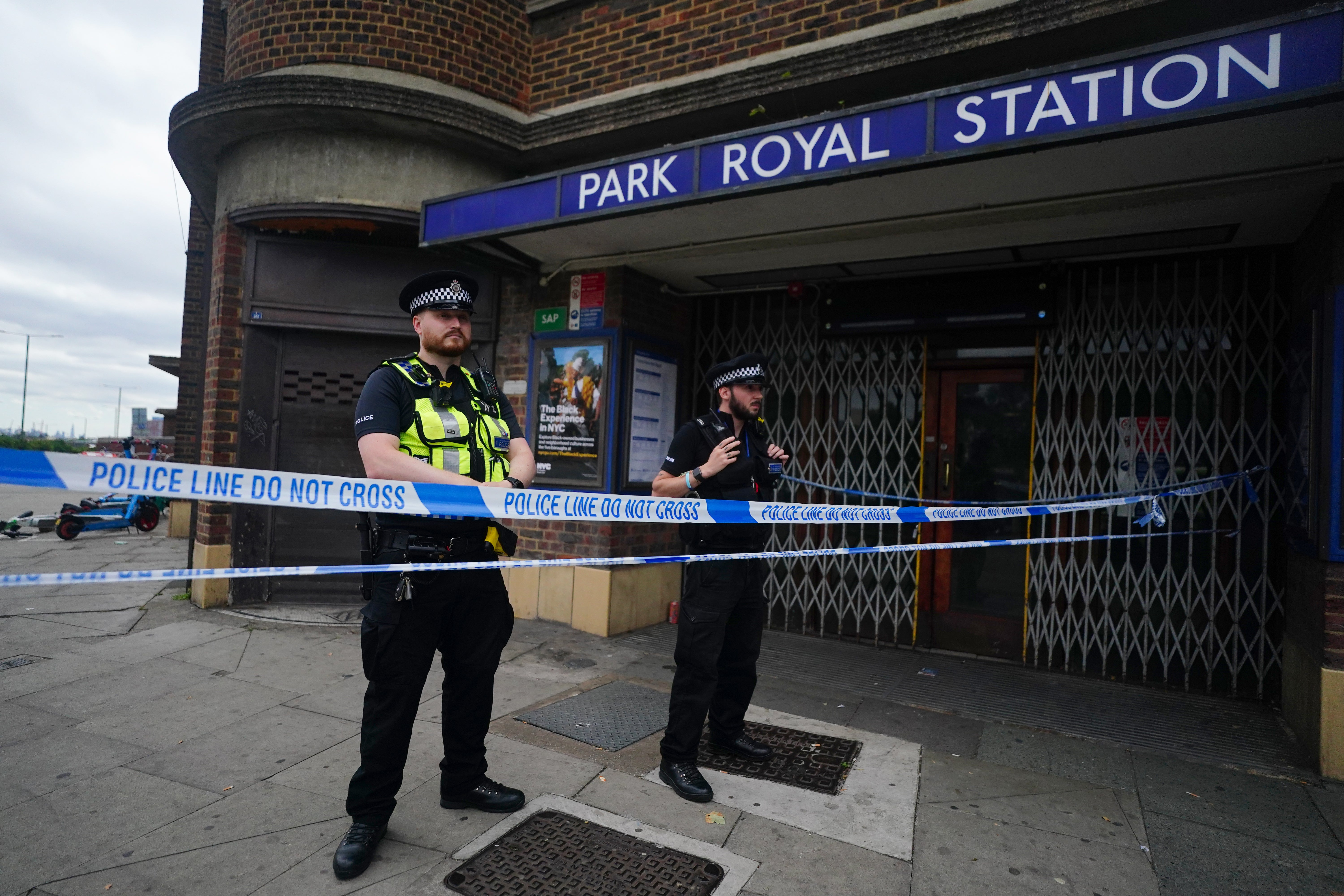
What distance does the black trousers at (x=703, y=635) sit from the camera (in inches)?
137

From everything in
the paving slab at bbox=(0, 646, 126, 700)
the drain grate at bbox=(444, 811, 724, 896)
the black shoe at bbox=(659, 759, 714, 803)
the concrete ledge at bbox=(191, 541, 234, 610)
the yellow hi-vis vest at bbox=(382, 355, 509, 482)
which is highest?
the yellow hi-vis vest at bbox=(382, 355, 509, 482)

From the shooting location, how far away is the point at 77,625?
600 cm

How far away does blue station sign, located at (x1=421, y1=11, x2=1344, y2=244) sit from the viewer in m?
3.05

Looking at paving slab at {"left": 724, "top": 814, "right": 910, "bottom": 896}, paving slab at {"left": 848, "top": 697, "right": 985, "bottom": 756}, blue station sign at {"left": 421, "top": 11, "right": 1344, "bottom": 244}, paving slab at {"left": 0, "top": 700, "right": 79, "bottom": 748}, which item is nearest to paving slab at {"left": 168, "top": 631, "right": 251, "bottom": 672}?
paving slab at {"left": 0, "top": 700, "right": 79, "bottom": 748}

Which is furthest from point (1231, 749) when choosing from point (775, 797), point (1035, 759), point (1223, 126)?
point (1223, 126)

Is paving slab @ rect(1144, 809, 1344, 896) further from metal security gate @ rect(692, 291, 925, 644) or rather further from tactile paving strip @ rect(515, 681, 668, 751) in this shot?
metal security gate @ rect(692, 291, 925, 644)

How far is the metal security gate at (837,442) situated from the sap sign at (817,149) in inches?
93.2

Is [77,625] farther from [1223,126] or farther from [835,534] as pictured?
[1223,126]

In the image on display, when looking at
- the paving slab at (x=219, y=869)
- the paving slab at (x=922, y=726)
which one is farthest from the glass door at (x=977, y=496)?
the paving slab at (x=219, y=869)

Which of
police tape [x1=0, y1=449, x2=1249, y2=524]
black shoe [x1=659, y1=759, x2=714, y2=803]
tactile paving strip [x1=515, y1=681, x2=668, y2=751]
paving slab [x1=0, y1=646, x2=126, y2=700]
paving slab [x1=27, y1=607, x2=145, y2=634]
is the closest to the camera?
police tape [x1=0, y1=449, x2=1249, y2=524]

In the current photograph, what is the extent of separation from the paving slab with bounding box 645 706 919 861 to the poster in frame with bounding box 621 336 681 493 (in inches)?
120

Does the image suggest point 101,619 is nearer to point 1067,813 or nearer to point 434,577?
point 434,577

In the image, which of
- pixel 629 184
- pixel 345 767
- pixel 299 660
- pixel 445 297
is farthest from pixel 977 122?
pixel 299 660

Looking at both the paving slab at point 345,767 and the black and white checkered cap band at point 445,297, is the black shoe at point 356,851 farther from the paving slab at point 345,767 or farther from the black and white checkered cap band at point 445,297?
the black and white checkered cap band at point 445,297
